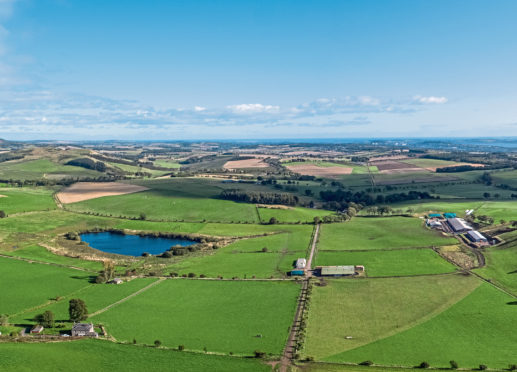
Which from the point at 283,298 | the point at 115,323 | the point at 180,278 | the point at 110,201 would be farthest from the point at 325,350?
the point at 110,201

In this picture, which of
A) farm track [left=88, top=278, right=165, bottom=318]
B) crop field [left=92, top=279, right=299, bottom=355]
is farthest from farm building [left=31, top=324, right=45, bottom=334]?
crop field [left=92, top=279, right=299, bottom=355]

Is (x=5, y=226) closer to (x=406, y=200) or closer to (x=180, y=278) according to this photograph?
(x=180, y=278)

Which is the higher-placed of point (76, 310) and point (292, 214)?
point (292, 214)

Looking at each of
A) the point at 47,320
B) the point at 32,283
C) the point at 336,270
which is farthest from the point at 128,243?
the point at 336,270

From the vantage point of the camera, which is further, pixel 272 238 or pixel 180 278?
pixel 272 238

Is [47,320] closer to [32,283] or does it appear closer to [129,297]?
[129,297]

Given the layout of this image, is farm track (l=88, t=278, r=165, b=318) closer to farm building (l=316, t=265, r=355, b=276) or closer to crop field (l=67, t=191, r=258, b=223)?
farm building (l=316, t=265, r=355, b=276)
